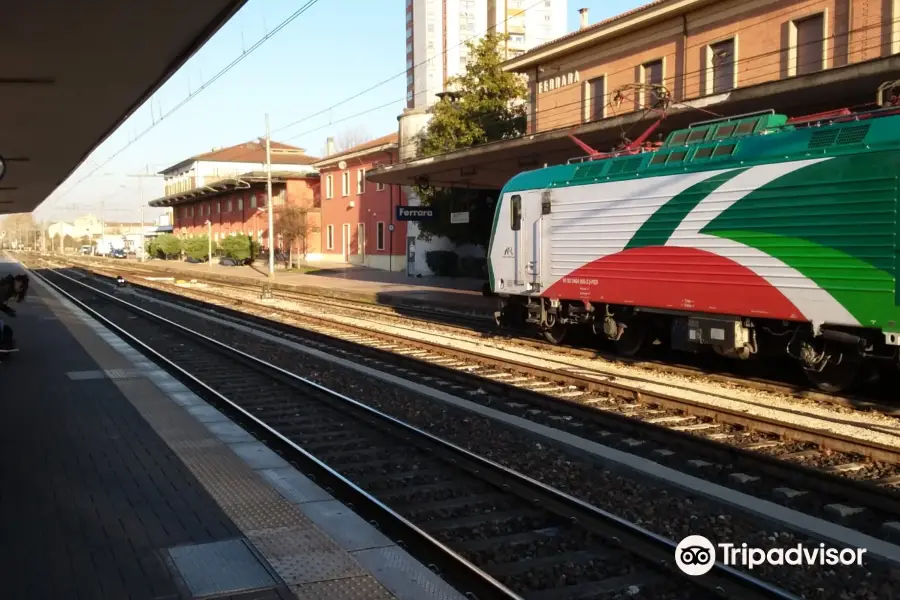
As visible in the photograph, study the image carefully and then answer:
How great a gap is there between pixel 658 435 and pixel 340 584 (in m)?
4.67

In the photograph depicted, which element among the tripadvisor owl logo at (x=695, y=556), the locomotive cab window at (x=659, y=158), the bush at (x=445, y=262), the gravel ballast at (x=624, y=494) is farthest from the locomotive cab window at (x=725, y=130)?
the bush at (x=445, y=262)

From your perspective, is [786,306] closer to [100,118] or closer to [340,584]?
[340,584]

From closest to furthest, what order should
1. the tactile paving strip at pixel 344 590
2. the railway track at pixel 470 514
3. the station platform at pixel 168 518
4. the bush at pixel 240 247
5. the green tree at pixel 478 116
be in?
the tactile paving strip at pixel 344 590 → the station platform at pixel 168 518 → the railway track at pixel 470 514 → the green tree at pixel 478 116 → the bush at pixel 240 247

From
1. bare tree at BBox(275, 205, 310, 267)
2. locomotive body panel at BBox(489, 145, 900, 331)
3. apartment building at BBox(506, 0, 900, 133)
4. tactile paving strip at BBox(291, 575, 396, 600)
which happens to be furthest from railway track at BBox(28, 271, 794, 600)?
bare tree at BBox(275, 205, 310, 267)

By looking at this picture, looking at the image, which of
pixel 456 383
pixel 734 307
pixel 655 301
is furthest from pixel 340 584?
pixel 655 301

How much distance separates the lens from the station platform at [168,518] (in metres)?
4.44

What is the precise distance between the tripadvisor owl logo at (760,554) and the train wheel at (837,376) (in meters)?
5.70

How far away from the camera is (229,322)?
69.4ft

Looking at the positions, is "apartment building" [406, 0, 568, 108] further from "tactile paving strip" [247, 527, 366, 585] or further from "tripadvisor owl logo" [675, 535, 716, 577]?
"tripadvisor owl logo" [675, 535, 716, 577]

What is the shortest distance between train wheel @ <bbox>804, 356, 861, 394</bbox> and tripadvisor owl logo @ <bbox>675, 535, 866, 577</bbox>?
5.70 metres

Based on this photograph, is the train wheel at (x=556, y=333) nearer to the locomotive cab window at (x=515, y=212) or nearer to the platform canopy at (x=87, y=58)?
the locomotive cab window at (x=515, y=212)

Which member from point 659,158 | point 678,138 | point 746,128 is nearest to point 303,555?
point 746,128

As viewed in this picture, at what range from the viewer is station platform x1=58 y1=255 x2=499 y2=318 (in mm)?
26438

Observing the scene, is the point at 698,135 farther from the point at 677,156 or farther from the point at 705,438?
the point at 705,438
